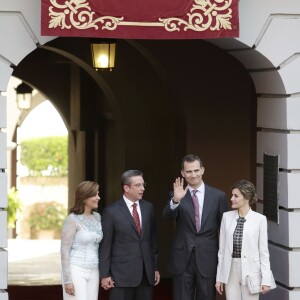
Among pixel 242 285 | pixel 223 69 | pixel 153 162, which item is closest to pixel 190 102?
pixel 223 69

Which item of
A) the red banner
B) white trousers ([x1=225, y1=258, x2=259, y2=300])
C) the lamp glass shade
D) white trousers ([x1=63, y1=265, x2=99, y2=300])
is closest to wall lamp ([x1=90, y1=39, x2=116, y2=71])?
the lamp glass shade

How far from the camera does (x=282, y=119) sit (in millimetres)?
11719

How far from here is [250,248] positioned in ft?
35.2

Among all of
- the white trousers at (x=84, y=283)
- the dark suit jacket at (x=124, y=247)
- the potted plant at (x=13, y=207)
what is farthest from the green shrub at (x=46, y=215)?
the white trousers at (x=84, y=283)

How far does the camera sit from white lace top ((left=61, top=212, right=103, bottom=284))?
1062 centimetres

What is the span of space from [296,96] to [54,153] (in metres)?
26.5

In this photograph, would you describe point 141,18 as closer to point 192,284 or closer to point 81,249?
point 81,249

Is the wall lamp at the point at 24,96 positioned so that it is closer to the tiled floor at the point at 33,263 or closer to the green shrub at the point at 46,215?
the tiled floor at the point at 33,263

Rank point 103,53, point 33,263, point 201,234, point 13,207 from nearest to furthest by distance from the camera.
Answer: point 201,234
point 103,53
point 33,263
point 13,207

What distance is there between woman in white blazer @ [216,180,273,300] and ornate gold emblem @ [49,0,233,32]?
160 cm

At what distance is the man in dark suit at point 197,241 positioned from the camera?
36.2 feet

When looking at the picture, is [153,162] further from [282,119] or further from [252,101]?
[282,119]

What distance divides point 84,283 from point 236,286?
1399 millimetres

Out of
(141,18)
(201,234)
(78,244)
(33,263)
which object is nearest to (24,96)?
(33,263)
